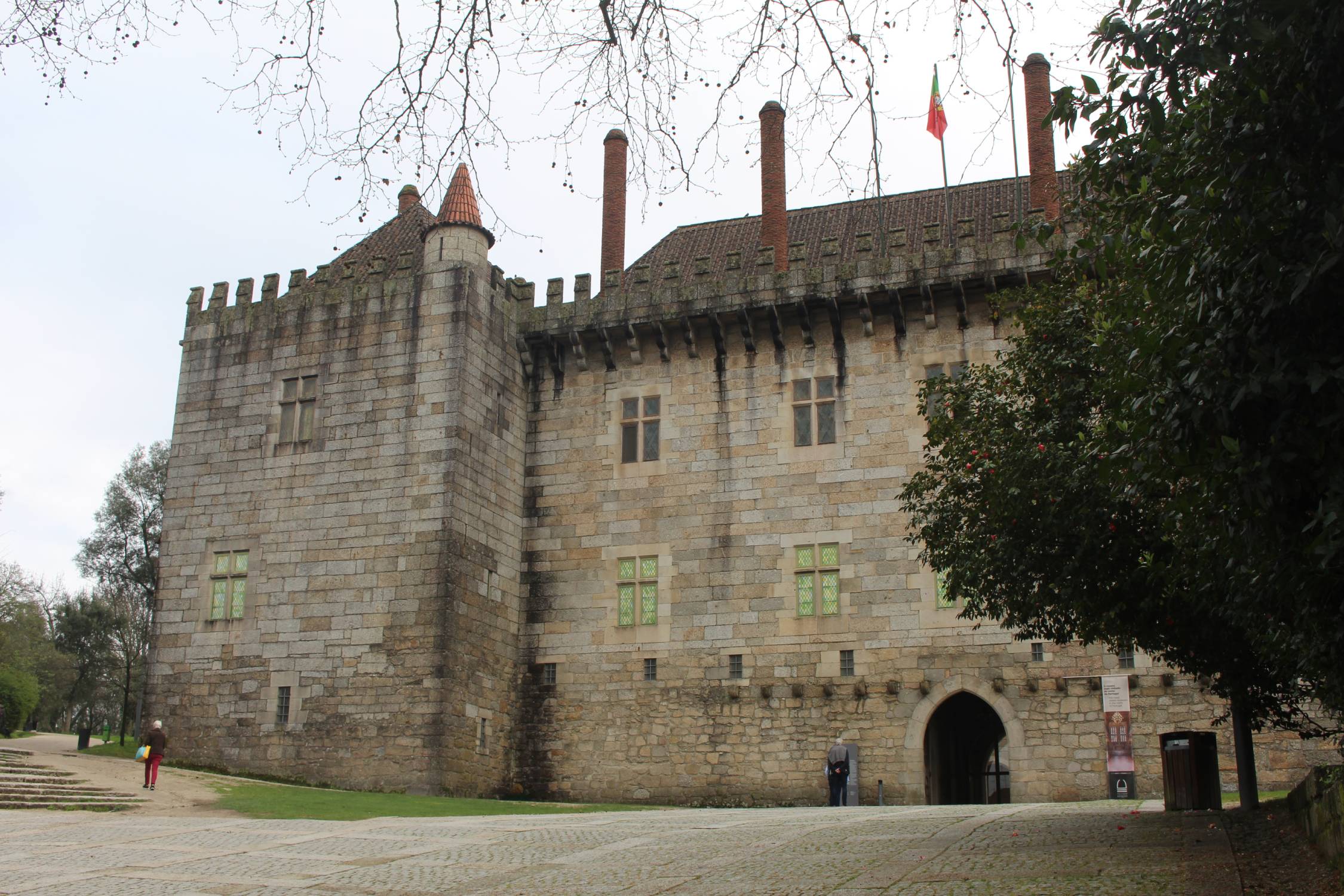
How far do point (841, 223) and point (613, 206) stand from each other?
569 cm

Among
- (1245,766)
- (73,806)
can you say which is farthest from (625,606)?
(1245,766)

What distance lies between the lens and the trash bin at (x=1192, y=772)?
15328mm

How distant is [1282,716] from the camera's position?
14047 mm

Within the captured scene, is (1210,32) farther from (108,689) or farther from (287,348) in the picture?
(108,689)

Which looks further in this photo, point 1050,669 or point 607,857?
point 1050,669

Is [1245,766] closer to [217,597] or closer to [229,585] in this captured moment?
[229,585]

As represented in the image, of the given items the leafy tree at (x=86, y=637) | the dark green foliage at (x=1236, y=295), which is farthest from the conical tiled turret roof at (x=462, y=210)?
the leafy tree at (x=86, y=637)

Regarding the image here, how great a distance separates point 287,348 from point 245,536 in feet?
13.4

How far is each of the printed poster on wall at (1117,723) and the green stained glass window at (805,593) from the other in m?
5.38

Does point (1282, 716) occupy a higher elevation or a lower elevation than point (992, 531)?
lower

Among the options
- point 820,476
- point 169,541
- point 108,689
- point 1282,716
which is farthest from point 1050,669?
point 108,689

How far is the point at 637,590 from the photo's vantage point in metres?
25.8

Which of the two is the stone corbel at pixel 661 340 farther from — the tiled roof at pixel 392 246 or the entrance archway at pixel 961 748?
the entrance archway at pixel 961 748

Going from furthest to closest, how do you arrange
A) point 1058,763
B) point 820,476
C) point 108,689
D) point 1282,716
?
point 108,689 < point 820,476 < point 1058,763 < point 1282,716
